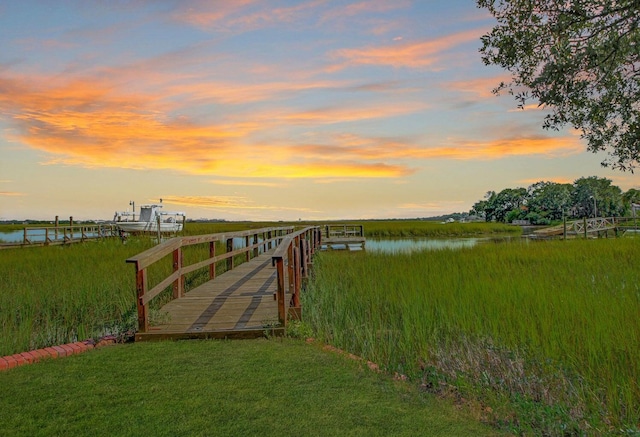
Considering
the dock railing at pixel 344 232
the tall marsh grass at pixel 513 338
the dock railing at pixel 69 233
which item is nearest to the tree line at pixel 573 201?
the dock railing at pixel 344 232

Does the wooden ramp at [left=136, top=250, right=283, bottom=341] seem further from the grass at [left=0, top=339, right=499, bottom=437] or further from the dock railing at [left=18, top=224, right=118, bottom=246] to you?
the dock railing at [left=18, top=224, right=118, bottom=246]

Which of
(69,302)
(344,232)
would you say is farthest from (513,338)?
(344,232)

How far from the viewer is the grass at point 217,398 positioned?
425 cm

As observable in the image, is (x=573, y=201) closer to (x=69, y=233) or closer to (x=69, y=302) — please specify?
(x=69, y=233)

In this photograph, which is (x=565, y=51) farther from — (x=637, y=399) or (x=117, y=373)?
(x=117, y=373)

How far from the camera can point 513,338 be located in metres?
7.22

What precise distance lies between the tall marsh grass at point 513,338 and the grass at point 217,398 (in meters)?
0.83

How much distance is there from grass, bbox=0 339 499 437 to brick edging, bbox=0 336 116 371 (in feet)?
0.83

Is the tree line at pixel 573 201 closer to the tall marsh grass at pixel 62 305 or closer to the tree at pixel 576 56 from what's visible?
the tree at pixel 576 56

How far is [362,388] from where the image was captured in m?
5.26

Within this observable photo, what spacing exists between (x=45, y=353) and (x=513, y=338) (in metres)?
6.25

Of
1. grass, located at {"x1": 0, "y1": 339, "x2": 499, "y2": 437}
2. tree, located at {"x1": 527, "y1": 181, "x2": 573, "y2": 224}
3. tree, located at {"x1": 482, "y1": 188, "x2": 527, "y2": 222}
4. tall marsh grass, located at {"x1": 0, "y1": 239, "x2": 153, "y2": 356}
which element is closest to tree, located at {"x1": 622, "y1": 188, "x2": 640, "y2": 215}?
tree, located at {"x1": 527, "y1": 181, "x2": 573, "y2": 224}

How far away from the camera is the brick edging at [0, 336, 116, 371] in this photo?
5.96m

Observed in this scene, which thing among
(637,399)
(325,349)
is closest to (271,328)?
(325,349)
